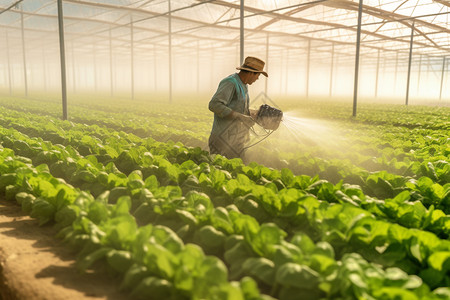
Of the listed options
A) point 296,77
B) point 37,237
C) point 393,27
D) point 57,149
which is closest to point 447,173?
point 37,237

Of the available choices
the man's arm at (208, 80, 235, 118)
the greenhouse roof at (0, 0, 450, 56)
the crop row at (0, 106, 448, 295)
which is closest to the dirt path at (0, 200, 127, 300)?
the crop row at (0, 106, 448, 295)

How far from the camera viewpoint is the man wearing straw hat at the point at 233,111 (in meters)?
4.89

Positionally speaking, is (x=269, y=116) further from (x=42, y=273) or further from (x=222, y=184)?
(x=42, y=273)

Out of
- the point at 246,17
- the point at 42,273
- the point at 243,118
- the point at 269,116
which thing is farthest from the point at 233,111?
the point at 246,17

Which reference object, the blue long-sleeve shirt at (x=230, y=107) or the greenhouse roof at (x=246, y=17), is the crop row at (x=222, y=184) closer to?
the blue long-sleeve shirt at (x=230, y=107)

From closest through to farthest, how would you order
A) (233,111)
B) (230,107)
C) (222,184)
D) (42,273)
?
1. (42,273)
2. (222,184)
3. (233,111)
4. (230,107)

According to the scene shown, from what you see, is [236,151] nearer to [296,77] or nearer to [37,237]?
[37,237]

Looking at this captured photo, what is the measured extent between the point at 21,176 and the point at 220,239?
87.2 inches

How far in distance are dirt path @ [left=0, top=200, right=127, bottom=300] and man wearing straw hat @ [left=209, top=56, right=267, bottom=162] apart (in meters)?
2.60

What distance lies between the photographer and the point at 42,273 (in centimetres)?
227

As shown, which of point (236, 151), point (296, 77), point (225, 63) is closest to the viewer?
point (236, 151)

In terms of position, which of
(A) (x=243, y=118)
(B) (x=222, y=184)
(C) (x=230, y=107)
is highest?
(C) (x=230, y=107)

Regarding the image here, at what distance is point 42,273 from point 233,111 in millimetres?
3109

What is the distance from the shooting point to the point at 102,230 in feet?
8.14
